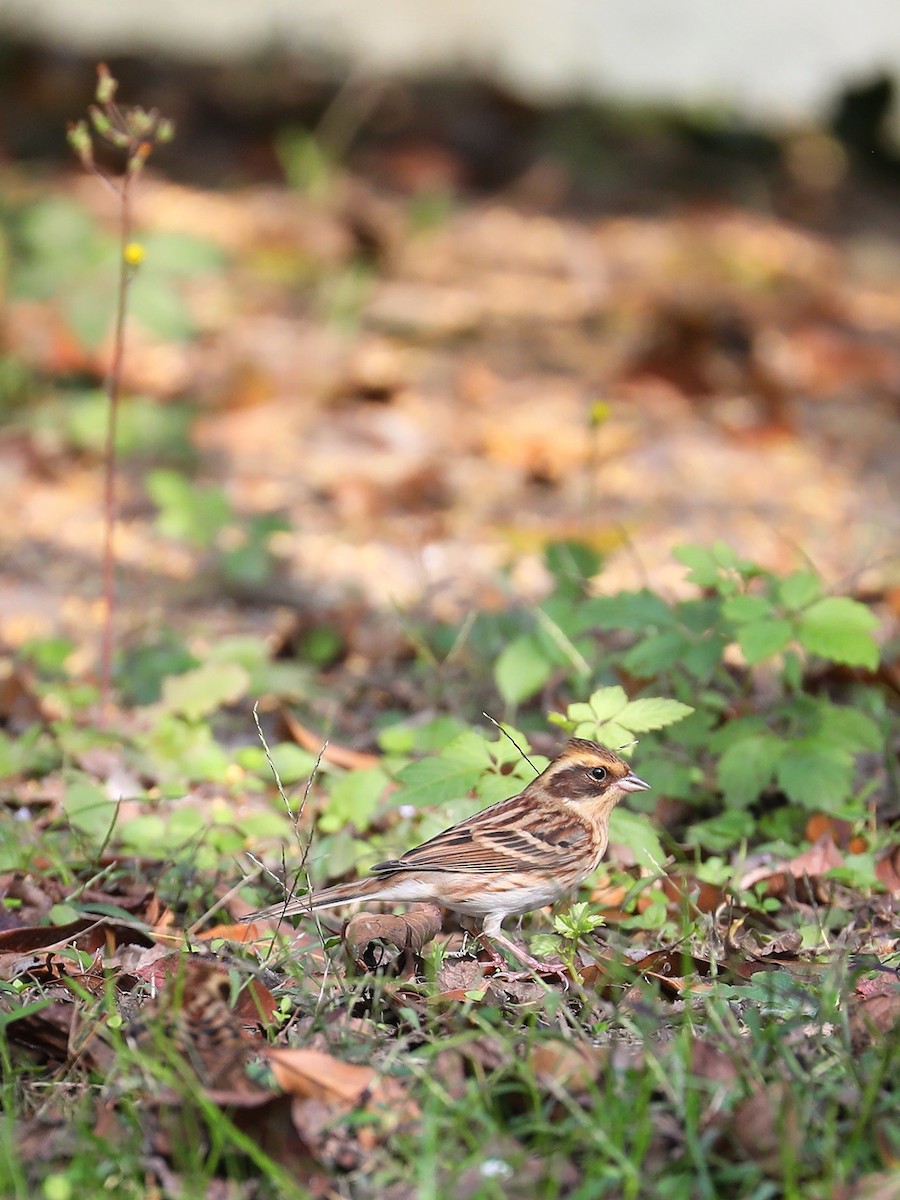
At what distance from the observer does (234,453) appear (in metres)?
6.89

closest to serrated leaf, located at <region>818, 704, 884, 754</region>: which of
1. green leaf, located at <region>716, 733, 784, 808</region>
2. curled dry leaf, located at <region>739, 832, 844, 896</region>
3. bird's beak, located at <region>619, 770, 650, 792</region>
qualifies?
green leaf, located at <region>716, 733, 784, 808</region>

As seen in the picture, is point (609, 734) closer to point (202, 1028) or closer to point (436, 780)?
point (436, 780)

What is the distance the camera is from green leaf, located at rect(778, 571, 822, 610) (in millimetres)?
3803

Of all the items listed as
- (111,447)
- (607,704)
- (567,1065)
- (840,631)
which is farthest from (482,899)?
(111,447)

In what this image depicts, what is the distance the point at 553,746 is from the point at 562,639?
398 millimetres

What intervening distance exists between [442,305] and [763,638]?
16.4 feet

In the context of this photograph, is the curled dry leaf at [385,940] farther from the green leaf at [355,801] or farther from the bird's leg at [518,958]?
the green leaf at [355,801]

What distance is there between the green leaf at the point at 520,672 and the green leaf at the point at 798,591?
0.84 m

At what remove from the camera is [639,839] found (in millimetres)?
3568

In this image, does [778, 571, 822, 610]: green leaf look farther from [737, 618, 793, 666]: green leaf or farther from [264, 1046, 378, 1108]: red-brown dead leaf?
[264, 1046, 378, 1108]: red-brown dead leaf

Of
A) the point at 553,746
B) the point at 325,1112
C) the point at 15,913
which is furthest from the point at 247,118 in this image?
the point at 325,1112

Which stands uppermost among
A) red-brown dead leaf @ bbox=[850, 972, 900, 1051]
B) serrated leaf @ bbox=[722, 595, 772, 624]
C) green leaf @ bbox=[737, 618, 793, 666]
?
serrated leaf @ bbox=[722, 595, 772, 624]

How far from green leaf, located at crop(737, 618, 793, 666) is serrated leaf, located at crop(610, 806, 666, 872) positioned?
0.49m

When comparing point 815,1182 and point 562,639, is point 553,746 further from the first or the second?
point 815,1182
